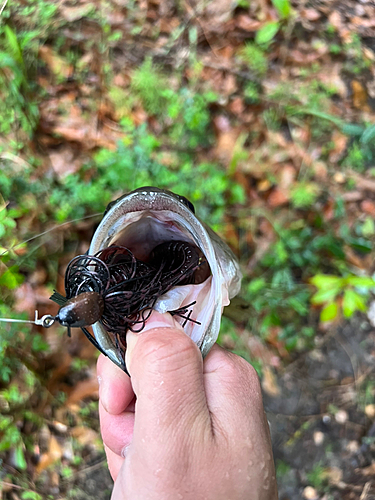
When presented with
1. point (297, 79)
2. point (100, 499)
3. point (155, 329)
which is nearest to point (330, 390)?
point (100, 499)

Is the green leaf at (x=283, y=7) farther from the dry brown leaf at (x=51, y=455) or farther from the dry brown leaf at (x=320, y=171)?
the dry brown leaf at (x=51, y=455)

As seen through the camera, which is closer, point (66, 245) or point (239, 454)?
point (239, 454)

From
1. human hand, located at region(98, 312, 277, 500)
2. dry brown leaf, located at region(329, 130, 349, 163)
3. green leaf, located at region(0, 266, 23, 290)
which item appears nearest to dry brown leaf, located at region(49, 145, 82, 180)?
green leaf, located at region(0, 266, 23, 290)

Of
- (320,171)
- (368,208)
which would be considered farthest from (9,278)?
(368,208)

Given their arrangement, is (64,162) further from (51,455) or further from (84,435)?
(51,455)

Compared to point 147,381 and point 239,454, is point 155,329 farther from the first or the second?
point 239,454

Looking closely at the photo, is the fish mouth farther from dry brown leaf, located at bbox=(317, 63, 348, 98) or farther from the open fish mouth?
dry brown leaf, located at bbox=(317, 63, 348, 98)
